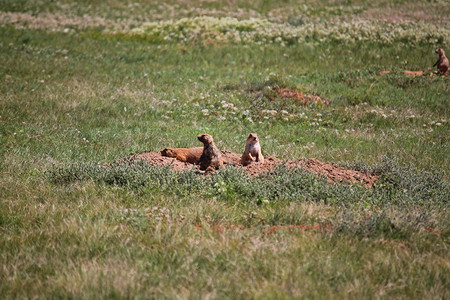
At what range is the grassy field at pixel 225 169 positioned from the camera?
13.1 ft

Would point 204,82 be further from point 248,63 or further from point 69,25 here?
point 69,25

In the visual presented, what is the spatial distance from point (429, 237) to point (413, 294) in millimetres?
1159

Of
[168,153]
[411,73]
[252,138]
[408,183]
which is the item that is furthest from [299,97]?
[408,183]

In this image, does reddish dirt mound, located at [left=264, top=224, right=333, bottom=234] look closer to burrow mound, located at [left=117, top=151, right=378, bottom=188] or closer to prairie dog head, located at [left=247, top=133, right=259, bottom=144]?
burrow mound, located at [left=117, top=151, right=378, bottom=188]

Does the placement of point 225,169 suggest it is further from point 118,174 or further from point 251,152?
point 118,174

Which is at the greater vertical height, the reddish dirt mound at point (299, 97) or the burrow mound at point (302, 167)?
the reddish dirt mound at point (299, 97)

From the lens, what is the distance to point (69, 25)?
2389 centimetres

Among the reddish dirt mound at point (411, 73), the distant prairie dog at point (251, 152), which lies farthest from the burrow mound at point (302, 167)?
the reddish dirt mound at point (411, 73)

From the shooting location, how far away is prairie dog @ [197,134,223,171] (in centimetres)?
702

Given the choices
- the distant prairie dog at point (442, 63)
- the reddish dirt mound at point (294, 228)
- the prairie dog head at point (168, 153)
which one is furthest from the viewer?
the distant prairie dog at point (442, 63)

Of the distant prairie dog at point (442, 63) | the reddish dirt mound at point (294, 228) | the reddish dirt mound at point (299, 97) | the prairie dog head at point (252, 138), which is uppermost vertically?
the distant prairie dog at point (442, 63)

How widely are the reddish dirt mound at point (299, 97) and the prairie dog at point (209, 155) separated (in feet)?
19.1

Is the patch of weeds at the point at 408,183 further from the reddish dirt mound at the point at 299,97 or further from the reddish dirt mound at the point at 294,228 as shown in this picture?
the reddish dirt mound at the point at 299,97

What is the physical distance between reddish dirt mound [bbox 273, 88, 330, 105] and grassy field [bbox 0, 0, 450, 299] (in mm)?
305
